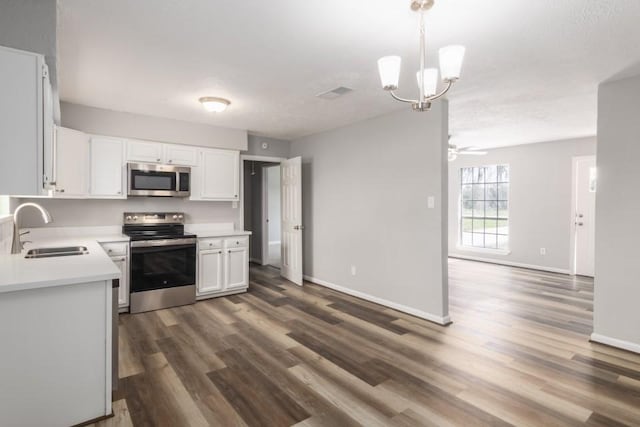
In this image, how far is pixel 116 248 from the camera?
3807 mm

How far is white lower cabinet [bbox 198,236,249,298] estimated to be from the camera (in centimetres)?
447

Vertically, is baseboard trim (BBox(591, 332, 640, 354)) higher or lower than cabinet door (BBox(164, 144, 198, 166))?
lower

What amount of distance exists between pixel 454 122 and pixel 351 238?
2100 millimetres

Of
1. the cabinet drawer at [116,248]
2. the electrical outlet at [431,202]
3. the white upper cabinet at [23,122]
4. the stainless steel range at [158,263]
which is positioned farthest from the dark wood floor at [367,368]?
the white upper cabinet at [23,122]

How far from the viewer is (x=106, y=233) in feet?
13.8

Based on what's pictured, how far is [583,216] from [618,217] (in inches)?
132

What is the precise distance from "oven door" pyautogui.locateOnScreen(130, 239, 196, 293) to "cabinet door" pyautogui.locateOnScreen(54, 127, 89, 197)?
0.83 metres

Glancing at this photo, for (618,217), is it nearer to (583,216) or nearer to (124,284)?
(583,216)

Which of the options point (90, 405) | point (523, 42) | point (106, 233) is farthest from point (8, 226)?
point (523, 42)

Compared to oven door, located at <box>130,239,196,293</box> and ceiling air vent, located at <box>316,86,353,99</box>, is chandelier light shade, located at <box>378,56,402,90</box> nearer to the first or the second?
ceiling air vent, located at <box>316,86,353,99</box>

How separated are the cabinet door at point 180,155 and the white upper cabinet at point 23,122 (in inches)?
107

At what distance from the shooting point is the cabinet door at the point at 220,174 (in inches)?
186

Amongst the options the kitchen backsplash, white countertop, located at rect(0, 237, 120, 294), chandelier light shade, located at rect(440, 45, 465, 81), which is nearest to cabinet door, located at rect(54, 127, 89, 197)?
the kitchen backsplash

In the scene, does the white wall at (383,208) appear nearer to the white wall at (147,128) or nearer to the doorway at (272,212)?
the white wall at (147,128)
